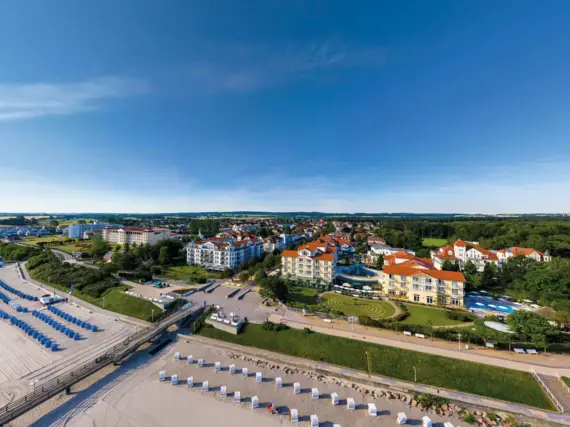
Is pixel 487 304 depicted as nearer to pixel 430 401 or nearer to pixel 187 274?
pixel 430 401

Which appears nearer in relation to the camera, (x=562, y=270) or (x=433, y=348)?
(x=433, y=348)

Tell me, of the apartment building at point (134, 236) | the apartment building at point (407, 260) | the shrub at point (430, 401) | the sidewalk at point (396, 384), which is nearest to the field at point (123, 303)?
the sidewalk at point (396, 384)

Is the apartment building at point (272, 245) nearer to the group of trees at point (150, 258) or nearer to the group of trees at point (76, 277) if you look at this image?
the group of trees at point (150, 258)


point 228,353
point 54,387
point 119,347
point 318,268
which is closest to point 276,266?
point 318,268

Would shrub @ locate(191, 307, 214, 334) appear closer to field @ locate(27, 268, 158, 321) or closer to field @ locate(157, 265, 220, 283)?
field @ locate(27, 268, 158, 321)

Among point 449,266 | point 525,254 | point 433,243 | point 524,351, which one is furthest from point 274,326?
point 433,243

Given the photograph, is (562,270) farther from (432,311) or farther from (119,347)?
(119,347)
